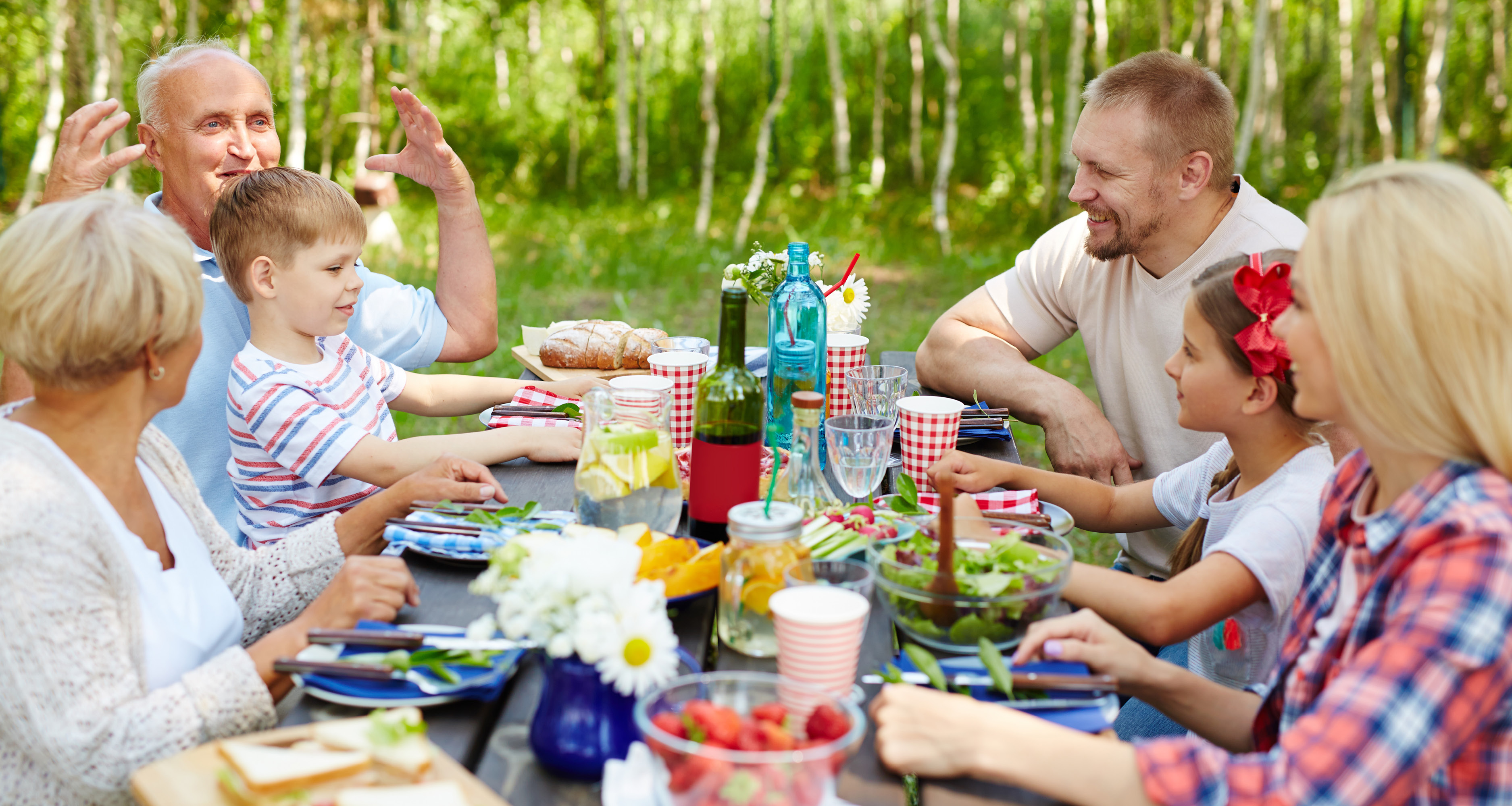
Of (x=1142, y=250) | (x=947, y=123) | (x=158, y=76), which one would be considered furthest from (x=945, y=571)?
(x=947, y=123)

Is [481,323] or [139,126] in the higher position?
[139,126]

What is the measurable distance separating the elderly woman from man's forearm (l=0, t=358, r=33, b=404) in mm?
790

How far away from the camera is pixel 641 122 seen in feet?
40.0

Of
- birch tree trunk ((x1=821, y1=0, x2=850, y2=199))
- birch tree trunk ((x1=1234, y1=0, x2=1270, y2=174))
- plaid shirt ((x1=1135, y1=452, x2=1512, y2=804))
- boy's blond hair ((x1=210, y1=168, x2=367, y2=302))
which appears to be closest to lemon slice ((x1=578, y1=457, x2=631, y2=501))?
plaid shirt ((x1=1135, y1=452, x2=1512, y2=804))

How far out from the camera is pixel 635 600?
1219 millimetres

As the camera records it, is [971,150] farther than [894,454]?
Yes

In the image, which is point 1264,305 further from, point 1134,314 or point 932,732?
point 1134,314

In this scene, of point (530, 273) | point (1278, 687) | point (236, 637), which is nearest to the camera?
point (1278, 687)

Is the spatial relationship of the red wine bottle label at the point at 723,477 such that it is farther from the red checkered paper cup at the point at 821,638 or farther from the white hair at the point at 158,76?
the white hair at the point at 158,76

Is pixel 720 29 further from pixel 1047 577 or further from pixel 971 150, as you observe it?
pixel 1047 577

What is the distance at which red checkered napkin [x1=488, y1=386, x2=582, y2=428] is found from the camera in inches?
104

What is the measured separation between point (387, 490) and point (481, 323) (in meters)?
1.35

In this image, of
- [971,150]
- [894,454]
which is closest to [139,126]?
[894,454]

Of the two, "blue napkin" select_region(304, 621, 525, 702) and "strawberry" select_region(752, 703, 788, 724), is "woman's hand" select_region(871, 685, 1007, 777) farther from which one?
"blue napkin" select_region(304, 621, 525, 702)
